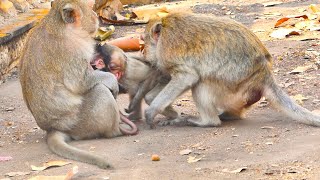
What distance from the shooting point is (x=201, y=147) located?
659 cm

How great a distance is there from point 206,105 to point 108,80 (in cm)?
100

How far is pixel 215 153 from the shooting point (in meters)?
6.38

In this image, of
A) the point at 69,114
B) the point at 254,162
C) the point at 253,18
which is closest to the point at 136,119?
the point at 69,114

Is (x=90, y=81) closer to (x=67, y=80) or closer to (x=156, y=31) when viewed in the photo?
(x=67, y=80)

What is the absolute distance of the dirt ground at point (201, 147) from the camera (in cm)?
585

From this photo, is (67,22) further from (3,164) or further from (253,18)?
(253,18)

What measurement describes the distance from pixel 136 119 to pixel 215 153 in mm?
1623

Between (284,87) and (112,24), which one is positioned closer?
(284,87)

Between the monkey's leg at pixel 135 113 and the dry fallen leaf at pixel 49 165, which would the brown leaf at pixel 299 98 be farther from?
the dry fallen leaf at pixel 49 165

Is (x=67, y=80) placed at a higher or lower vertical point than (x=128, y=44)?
higher

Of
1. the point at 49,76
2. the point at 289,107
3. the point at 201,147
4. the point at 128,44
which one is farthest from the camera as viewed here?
the point at 128,44

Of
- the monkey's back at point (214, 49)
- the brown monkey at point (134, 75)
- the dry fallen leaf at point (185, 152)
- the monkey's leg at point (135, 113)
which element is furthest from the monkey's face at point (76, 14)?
the dry fallen leaf at point (185, 152)

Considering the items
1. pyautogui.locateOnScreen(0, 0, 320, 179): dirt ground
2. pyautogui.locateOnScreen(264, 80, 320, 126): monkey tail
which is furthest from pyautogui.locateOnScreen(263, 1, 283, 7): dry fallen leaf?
pyautogui.locateOnScreen(264, 80, 320, 126): monkey tail

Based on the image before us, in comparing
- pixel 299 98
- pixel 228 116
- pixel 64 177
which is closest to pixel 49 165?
pixel 64 177
